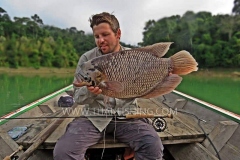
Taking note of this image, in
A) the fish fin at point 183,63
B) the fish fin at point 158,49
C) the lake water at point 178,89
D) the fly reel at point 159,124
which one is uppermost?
the fish fin at point 158,49

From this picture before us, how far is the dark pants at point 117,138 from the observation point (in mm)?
1925

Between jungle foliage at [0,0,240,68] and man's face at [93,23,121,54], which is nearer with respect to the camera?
man's face at [93,23,121,54]

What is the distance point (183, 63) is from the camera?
180cm

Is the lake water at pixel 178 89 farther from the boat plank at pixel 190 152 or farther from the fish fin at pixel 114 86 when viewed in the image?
the fish fin at pixel 114 86

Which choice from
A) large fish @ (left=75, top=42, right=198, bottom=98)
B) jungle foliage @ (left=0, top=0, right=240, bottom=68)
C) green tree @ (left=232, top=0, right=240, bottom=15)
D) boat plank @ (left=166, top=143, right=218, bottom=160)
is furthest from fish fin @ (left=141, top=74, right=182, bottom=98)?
green tree @ (left=232, top=0, right=240, bottom=15)

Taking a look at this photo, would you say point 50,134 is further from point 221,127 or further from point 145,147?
point 221,127

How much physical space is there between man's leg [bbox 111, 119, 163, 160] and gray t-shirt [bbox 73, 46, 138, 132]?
0.39 feet

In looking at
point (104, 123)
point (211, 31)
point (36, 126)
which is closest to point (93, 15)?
point (104, 123)

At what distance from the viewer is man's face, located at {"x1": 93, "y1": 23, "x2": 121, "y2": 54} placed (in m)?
2.02

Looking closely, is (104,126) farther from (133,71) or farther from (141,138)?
(133,71)

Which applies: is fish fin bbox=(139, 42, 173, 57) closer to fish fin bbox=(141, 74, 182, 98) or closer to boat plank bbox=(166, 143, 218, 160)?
fish fin bbox=(141, 74, 182, 98)

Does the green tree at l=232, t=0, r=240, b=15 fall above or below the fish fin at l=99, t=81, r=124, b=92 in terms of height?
above

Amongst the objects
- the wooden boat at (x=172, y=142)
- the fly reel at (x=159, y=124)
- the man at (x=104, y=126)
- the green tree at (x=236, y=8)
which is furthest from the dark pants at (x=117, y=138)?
the green tree at (x=236, y=8)

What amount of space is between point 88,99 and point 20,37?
41.2m
